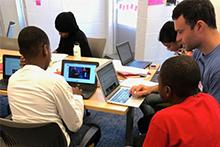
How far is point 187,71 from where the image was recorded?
1.10 m

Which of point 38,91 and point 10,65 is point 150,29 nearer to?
point 10,65

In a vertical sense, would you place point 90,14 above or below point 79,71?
above

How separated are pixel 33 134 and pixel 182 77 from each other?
0.82 m

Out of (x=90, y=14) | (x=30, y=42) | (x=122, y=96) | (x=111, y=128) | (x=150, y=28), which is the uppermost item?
(x=30, y=42)

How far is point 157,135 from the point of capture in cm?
104

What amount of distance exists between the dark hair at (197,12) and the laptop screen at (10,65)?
4.73ft

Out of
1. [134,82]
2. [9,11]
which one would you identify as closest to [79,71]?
[134,82]

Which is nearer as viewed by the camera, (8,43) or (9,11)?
(8,43)

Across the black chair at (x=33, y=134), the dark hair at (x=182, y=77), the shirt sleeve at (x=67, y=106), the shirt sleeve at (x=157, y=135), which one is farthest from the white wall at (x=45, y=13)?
the shirt sleeve at (x=157, y=135)

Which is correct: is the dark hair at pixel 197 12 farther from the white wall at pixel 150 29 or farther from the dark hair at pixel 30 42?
the white wall at pixel 150 29

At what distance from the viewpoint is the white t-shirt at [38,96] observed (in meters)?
1.41

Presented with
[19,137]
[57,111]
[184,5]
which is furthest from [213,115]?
[19,137]

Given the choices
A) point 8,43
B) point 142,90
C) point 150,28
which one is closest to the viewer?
point 142,90

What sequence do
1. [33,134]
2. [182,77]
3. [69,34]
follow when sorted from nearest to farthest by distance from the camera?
[182,77]
[33,134]
[69,34]
